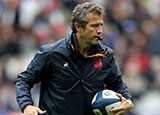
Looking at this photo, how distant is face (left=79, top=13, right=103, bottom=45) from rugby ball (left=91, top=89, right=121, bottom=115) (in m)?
0.59

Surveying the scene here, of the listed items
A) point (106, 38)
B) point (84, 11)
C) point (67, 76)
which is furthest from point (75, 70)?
point (106, 38)

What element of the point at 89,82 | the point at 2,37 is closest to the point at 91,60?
the point at 89,82

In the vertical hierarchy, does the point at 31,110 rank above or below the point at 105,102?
above

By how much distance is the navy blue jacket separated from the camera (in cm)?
627

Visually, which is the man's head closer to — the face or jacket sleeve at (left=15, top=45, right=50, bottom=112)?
the face

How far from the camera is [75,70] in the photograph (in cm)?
633

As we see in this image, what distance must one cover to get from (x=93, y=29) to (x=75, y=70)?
0.50 m

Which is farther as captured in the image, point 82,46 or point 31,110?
point 82,46

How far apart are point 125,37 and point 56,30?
1.57 meters

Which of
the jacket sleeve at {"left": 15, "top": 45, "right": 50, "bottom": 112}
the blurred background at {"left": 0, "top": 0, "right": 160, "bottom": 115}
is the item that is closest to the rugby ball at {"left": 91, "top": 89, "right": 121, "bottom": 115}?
the jacket sleeve at {"left": 15, "top": 45, "right": 50, "bottom": 112}

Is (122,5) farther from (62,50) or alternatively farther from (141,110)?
(62,50)

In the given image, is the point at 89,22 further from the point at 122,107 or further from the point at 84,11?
the point at 122,107

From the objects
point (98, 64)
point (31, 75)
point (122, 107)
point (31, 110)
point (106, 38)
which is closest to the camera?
point (31, 110)

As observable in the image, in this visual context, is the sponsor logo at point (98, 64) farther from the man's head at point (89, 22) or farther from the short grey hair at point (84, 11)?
the short grey hair at point (84, 11)
